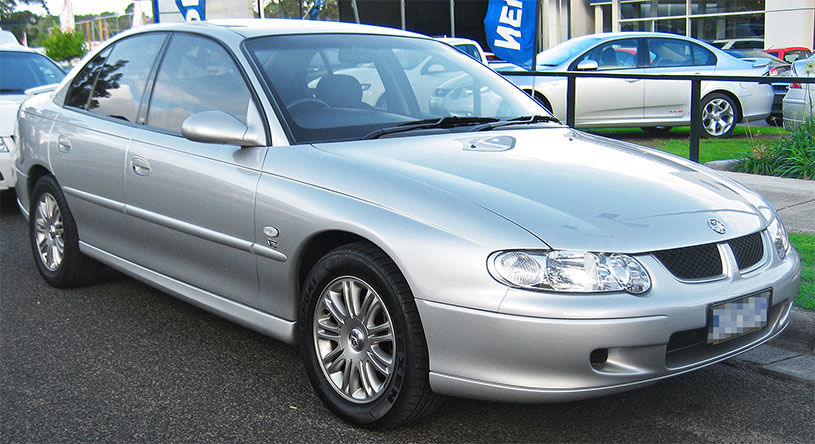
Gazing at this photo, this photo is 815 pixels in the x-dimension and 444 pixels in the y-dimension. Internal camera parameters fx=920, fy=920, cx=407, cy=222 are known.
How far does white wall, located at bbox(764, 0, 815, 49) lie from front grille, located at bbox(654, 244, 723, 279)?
2637 cm

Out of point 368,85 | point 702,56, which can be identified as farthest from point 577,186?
point 702,56

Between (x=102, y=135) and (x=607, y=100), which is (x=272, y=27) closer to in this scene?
(x=102, y=135)

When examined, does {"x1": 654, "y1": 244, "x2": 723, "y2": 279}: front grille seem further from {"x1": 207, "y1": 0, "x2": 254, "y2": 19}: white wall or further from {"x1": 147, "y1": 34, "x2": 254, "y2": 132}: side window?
{"x1": 207, "y1": 0, "x2": 254, "y2": 19}: white wall

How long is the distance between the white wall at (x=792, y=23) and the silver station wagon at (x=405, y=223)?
25145mm

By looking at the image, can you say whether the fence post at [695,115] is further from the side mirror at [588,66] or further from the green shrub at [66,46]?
the green shrub at [66,46]

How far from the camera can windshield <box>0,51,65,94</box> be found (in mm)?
9555

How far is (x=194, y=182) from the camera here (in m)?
4.26

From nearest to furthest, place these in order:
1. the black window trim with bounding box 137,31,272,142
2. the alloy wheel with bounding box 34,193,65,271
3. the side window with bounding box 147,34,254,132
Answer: the black window trim with bounding box 137,31,272,142, the side window with bounding box 147,34,254,132, the alloy wheel with bounding box 34,193,65,271

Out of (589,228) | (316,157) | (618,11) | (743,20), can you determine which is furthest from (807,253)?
(618,11)

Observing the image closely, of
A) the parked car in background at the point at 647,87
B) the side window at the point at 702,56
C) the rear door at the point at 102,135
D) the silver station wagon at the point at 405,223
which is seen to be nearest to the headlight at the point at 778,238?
the silver station wagon at the point at 405,223

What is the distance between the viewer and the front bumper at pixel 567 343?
306 centimetres

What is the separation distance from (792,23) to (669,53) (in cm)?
1562

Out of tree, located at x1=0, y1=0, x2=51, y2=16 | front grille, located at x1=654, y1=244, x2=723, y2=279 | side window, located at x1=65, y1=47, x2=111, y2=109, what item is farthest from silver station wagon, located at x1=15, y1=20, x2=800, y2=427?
tree, located at x1=0, y1=0, x2=51, y2=16

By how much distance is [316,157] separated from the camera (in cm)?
384
